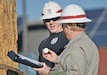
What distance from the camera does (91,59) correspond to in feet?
15.0

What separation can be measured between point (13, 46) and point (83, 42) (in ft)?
5.09

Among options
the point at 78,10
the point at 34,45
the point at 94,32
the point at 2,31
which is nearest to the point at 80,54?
the point at 78,10

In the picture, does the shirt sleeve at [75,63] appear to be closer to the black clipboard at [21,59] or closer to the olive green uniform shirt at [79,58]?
the olive green uniform shirt at [79,58]

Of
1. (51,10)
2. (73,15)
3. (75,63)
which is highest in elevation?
(73,15)

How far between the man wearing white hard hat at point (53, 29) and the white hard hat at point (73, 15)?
2.96 ft

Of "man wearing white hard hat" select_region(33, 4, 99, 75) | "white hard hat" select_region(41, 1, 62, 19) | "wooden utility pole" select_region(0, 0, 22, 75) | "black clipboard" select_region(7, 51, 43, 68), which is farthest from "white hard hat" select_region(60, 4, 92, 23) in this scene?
"wooden utility pole" select_region(0, 0, 22, 75)

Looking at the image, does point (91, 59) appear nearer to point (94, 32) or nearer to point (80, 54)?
point (80, 54)

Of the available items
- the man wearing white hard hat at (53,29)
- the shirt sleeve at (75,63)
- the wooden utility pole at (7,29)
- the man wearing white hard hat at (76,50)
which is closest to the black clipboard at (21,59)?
the man wearing white hard hat at (76,50)

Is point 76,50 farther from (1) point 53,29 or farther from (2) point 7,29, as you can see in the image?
(2) point 7,29

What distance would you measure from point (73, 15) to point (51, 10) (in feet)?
4.14

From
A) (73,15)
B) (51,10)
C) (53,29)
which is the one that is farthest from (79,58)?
(51,10)

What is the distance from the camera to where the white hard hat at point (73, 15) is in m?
4.62

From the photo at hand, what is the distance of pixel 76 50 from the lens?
4480 millimetres

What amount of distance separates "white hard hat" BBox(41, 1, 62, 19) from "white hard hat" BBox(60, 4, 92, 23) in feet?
3.58
